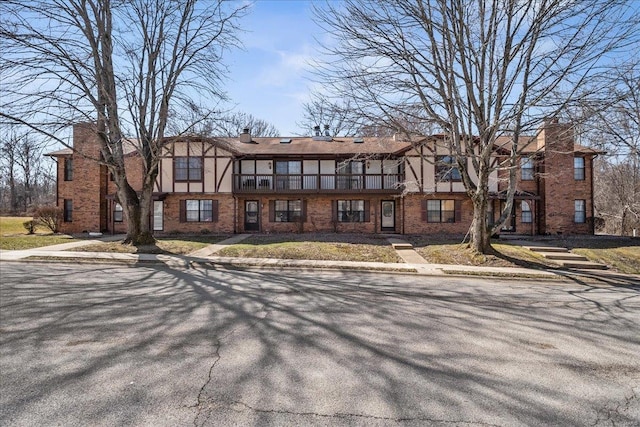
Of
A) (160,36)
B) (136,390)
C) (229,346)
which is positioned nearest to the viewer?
(136,390)

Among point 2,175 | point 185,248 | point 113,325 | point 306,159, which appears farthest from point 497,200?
point 2,175

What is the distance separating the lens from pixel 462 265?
12.6 meters

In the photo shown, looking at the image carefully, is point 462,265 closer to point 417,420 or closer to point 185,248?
point 417,420

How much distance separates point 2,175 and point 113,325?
64.0 m

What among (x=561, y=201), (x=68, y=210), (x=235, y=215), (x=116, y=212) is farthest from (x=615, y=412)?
(x=68, y=210)

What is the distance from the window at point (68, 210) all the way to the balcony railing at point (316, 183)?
11713mm

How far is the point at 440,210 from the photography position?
2195cm

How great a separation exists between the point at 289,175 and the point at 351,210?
478cm

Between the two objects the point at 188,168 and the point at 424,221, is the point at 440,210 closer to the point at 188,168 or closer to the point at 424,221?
the point at 424,221

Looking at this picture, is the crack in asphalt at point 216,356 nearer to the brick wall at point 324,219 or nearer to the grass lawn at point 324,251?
the grass lawn at point 324,251

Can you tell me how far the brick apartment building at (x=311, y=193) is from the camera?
21.7 m

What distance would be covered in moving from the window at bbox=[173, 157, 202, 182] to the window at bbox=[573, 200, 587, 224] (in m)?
25.1

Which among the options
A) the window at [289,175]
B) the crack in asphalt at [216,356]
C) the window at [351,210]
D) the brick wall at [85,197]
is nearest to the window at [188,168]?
the window at [289,175]

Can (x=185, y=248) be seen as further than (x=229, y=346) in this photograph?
Yes
